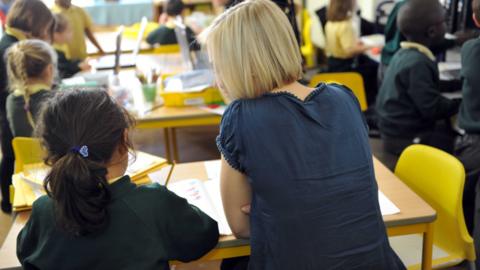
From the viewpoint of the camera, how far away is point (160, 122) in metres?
2.58

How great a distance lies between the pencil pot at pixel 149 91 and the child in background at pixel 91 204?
1.47 m

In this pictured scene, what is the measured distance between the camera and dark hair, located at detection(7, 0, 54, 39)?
258cm

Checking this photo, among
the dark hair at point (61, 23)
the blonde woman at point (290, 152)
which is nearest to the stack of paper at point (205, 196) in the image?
the blonde woman at point (290, 152)

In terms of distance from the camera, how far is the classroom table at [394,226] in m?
1.43

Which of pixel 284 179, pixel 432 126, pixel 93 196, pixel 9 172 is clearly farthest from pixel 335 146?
pixel 9 172

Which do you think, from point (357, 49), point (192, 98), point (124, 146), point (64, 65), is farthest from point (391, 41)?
point (124, 146)

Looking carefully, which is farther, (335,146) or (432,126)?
(432,126)

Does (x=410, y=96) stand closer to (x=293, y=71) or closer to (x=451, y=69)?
(x=451, y=69)

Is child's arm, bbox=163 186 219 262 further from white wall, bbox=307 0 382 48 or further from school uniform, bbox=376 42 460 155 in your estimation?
white wall, bbox=307 0 382 48

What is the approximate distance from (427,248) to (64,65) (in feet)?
8.02

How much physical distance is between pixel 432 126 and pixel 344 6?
1.63 metres

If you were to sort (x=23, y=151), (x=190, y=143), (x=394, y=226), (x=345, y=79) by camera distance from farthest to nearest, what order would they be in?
(x=190, y=143), (x=345, y=79), (x=23, y=151), (x=394, y=226)

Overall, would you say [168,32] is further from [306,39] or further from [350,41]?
[306,39]

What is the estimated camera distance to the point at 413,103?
2.56 m
